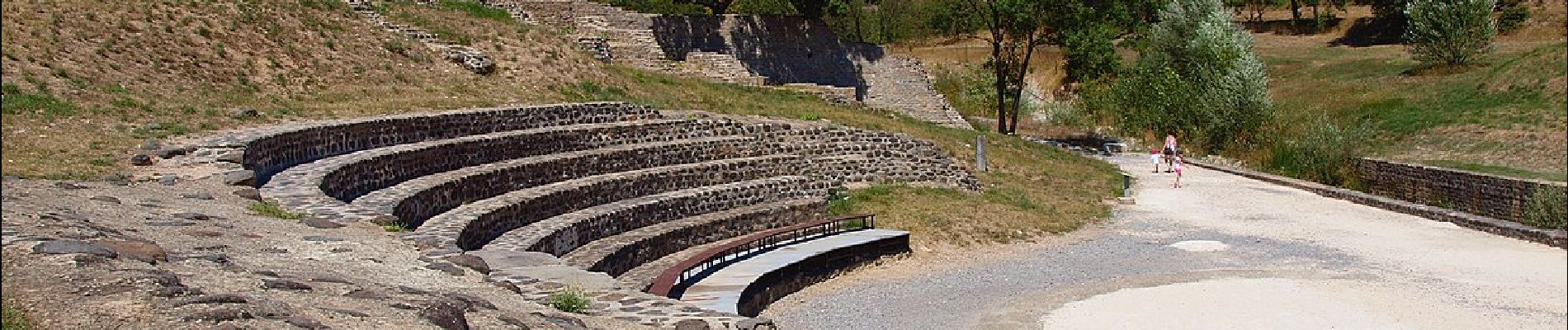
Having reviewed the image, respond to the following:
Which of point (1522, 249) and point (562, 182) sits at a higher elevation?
point (562, 182)

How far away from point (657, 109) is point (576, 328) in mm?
16204

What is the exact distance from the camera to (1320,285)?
17906 millimetres

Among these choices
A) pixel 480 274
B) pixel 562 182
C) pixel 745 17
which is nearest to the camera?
pixel 480 274

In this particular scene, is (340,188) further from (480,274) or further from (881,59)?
(881,59)

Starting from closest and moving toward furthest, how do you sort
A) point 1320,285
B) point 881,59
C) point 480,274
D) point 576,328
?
1. point 576,328
2. point 480,274
3. point 1320,285
4. point 881,59

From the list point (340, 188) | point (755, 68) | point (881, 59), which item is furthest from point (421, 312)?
point (881, 59)

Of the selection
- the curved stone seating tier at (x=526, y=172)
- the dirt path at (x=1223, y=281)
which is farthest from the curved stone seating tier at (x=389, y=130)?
the dirt path at (x=1223, y=281)

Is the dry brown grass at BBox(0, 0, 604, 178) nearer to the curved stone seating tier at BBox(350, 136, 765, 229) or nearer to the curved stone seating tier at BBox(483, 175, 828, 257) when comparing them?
the curved stone seating tier at BBox(350, 136, 765, 229)

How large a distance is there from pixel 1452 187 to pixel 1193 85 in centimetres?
1490

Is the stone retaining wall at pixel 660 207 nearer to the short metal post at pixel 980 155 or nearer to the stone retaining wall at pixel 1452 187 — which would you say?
the short metal post at pixel 980 155

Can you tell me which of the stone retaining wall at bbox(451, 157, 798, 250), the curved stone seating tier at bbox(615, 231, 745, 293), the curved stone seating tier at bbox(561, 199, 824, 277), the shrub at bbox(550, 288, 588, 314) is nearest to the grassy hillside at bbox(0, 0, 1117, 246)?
the curved stone seating tier at bbox(561, 199, 824, 277)

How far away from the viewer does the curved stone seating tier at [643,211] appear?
52.0 ft

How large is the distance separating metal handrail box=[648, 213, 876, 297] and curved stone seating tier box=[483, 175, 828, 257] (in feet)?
3.14

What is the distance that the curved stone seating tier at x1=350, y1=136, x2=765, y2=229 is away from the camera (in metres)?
15.1
